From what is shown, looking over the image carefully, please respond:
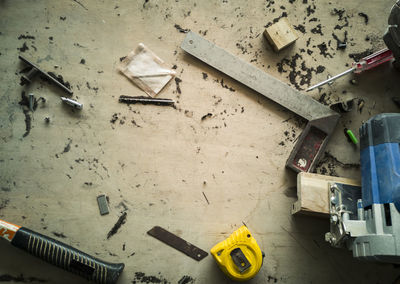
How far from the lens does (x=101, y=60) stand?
6.33 ft

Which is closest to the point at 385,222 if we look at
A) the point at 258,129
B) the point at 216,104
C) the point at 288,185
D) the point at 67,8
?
the point at 288,185

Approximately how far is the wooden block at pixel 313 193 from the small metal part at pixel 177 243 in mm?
630

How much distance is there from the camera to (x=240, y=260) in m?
1.72

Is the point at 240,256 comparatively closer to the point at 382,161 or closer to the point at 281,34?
the point at 382,161

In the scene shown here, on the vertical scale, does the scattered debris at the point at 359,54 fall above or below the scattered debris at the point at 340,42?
below

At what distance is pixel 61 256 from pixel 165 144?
32.8 inches

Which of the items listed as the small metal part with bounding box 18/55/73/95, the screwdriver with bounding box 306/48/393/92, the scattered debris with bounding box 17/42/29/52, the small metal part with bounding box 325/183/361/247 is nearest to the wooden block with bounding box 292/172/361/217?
the small metal part with bounding box 325/183/361/247

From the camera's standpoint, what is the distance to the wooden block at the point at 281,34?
1.91m

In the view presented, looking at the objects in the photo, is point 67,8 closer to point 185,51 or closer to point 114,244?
point 185,51

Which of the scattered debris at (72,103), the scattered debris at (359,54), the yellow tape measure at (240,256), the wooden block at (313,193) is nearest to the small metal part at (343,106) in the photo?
the scattered debris at (359,54)

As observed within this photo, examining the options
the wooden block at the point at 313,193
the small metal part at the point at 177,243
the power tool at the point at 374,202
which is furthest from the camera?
the small metal part at the point at 177,243

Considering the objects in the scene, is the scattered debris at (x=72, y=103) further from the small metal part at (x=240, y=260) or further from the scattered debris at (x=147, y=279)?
the small metal part at (x=240, y=260)

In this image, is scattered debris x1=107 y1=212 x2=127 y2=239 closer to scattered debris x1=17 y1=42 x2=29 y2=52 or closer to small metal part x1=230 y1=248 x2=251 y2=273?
small metal part x1=230 y1=248 x2=251 y2=273

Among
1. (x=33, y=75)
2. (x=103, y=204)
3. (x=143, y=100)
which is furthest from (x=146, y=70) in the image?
(x=103, y=204)
